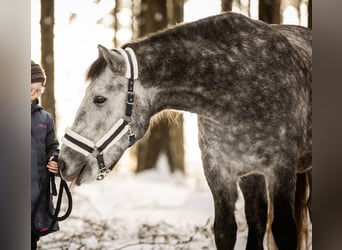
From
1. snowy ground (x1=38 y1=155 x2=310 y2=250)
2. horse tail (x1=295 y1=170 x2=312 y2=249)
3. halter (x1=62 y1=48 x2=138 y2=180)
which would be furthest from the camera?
horse tail (x1=295 y1=170 x2=312 y2=249)

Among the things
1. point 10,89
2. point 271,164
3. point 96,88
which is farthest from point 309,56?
point 10,89

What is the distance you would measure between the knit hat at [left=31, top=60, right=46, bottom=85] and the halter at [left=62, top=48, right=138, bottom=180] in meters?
0.35

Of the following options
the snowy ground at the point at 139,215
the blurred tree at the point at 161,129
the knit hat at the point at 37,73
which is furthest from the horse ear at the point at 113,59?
the snowy ground at the point at 139,215

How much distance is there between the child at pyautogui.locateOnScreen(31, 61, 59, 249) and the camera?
3.10m

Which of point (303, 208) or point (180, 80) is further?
point (303, 208)

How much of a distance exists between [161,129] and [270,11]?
94 cm

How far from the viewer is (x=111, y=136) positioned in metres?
3.06

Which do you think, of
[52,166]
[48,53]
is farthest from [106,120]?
[48,53]

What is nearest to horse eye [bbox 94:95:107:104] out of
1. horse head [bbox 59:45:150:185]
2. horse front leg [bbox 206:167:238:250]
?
horse head [bbox 59:45:150:185]

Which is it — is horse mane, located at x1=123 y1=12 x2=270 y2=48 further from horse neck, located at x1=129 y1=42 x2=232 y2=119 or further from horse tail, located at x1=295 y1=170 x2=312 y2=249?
horse tail, located at x1=295 y1=170 x2=312 y2=249

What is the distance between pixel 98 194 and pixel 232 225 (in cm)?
80

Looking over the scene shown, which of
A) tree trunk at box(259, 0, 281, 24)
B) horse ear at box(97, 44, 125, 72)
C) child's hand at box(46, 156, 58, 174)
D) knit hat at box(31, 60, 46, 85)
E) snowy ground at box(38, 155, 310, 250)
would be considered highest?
tree trunk at box(259, 0, 281, 24)

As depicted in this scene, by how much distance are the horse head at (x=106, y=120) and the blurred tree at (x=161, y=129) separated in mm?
106

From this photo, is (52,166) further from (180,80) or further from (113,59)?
(180,80)
